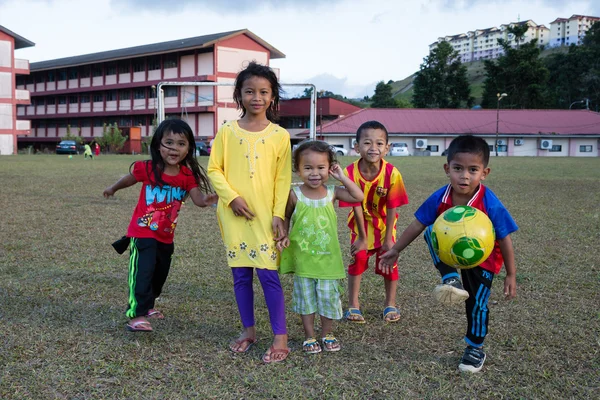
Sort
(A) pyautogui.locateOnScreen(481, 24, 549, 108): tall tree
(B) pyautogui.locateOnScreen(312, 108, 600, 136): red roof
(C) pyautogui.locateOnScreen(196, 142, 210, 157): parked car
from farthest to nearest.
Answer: (A) pyautogui.locateOnScreen(481, 24, 549, 108): tall tree, (B) pyautogui.locateOnScreen(312, 108, 600, 136): red roof, (C) pyautogui.locateOnScreen(196, 142, 210, 157): parked car

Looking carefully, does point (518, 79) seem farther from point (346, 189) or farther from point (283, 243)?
point (283, 243)

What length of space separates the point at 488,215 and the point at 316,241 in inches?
39.6

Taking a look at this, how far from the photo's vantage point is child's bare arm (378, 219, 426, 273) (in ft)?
11.2

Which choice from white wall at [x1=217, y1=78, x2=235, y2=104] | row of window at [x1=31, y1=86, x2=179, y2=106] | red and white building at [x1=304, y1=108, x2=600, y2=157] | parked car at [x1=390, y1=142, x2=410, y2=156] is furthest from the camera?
red and white building at [x1=304, y1=108, x2=600, y2=157]

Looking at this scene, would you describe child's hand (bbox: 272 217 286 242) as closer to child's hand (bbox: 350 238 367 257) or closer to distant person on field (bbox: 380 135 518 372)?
child's hand (bbox: 350 238 367 257)

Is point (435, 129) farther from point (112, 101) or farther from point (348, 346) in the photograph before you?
point (348, 346)

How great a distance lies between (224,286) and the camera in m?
5.00

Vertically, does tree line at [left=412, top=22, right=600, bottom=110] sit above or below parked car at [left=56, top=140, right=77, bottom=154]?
above

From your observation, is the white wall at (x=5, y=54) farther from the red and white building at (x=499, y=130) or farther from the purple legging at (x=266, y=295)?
the purple legging at (x=266, y=295)

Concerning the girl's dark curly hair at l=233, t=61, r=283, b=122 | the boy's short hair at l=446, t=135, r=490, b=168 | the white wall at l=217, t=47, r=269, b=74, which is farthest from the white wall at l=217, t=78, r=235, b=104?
the boy's short hair at l=446, t=135, r=490, b=168

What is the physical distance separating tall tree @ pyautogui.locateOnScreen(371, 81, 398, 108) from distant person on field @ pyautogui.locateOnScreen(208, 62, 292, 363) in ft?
247

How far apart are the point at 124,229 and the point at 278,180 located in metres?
5.25

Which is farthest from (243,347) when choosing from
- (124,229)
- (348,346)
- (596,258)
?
(124,229)

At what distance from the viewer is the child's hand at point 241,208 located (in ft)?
10.8
